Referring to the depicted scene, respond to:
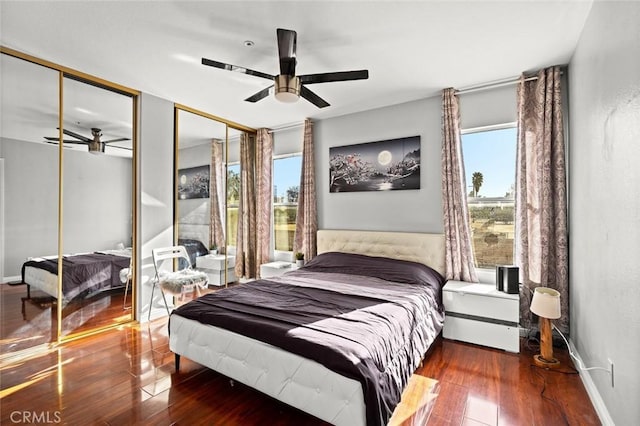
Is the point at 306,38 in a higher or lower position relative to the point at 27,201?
higher

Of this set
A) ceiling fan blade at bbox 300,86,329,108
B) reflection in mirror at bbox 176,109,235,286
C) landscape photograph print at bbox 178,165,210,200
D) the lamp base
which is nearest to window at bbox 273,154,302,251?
reflection in mirror at bbox 176,109,235,286

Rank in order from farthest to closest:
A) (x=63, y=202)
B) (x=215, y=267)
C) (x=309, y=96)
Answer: (x=215, y=267) → (x=63, y=202) → (x=309, y=96)

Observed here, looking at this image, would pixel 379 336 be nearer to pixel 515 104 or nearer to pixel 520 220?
pixel 520 220

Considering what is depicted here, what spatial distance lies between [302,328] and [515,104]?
327 cm

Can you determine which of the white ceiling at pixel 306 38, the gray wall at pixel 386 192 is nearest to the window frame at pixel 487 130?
the gray wall at pixel 386 192

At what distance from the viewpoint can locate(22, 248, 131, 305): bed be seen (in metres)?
3.00

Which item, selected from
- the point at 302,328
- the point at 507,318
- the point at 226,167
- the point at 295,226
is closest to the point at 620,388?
the point at 507,318

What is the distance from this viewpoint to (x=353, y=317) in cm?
219

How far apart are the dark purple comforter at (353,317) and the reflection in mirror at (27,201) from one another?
169cm

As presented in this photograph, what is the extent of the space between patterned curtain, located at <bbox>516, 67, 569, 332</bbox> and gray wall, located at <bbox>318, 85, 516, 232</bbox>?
26cm

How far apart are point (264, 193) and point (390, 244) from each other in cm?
241

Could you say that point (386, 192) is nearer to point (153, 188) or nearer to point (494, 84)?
point (494, 84)

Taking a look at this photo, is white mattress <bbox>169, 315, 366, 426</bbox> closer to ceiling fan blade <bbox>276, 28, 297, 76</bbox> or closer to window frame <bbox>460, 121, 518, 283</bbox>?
ceiling fan blade <bbox>276, 28, 297, 76</bbox>

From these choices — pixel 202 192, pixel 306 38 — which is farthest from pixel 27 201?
pixel 306 38
